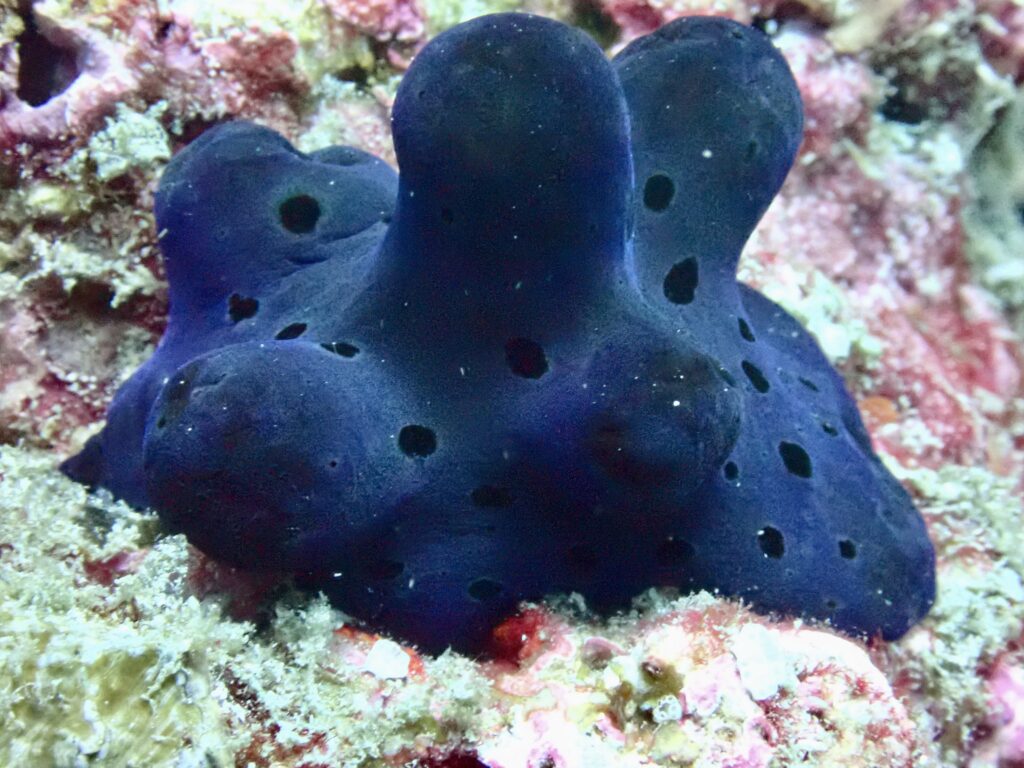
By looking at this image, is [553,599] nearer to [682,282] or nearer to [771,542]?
[771,542]

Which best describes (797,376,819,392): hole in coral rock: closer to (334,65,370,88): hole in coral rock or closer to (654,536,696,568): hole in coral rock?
(654,536,696,568): hole in coral rock

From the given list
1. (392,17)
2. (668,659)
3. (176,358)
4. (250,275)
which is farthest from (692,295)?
(392,17)

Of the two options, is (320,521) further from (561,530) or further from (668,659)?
(668,659)

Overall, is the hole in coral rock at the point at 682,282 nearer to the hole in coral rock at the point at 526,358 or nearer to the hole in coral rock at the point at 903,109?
the hole in coral rock at the point at 526,358

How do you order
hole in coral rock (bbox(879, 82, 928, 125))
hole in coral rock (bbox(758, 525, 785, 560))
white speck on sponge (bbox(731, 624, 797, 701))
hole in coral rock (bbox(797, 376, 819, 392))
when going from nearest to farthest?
white speck on sponge (bbox(731, 624, 797, 701))
hole in coral rock (bbox(758, 525, 785, 560))
hole in coral rock (bbox(797, 376, 819, 392))
hole in coral rock (bbox(879, 82, 928, 125))

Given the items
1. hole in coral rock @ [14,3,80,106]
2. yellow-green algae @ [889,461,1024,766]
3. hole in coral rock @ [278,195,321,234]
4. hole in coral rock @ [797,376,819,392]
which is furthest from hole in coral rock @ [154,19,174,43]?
yellow-green algae @ [889,461,1024,766]

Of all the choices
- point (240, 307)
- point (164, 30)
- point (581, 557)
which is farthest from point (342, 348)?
point (164, 30)

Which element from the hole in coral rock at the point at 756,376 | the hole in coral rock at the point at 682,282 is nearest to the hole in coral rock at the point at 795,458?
the hole in coral rock at the point at 756,376
